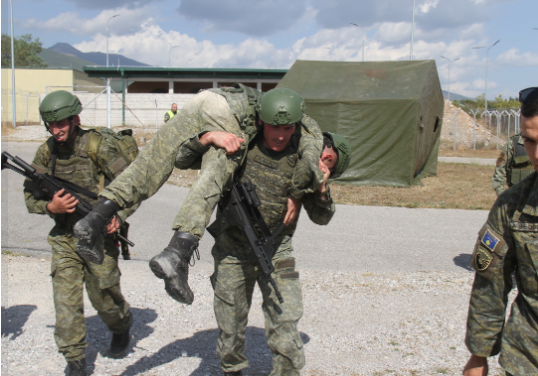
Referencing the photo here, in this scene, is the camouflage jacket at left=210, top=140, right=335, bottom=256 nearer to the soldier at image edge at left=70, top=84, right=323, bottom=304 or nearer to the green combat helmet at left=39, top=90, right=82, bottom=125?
the soldier at image edge at left=70, top=84, right=323, bottom=304

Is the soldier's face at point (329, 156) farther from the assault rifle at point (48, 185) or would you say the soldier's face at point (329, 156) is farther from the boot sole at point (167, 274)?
the assault rifle at point (48, 185)

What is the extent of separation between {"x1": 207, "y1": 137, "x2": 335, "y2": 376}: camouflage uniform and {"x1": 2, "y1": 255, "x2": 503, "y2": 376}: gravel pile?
2.25 ft

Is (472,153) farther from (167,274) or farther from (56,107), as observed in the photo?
(167,274)

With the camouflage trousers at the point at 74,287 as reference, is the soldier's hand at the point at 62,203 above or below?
above

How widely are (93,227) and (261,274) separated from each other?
1.17 m

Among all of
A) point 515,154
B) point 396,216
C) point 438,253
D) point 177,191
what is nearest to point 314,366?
point 515,154

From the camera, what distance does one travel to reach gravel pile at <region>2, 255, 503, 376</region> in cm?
412

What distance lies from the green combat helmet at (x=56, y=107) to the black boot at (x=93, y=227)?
1235 millimetres

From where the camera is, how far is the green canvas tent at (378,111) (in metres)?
12.9

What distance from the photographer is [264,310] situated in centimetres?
346

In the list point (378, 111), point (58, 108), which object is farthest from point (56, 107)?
point (378, 111)

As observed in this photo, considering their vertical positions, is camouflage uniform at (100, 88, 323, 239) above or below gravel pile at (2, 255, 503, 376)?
above

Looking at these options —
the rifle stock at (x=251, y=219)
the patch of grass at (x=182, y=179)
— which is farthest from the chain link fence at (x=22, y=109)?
the rifle stock at (x=251, y=219)

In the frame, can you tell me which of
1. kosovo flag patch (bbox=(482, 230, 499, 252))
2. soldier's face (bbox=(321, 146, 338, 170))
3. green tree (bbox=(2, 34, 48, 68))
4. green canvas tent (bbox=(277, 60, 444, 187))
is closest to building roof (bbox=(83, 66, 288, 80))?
green canvas tent (bbox=(277, 60, 444, 187))
